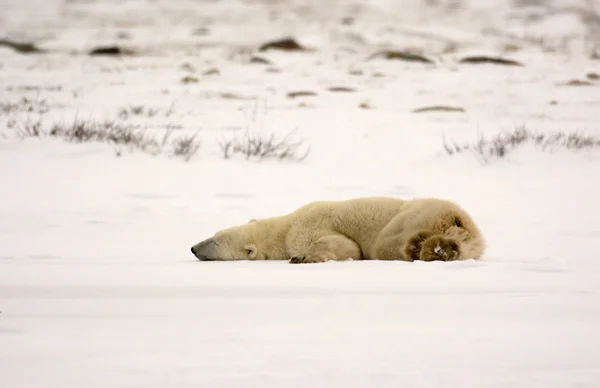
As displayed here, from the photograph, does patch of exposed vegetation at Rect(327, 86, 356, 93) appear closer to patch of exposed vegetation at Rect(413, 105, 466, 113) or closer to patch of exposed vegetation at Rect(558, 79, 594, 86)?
patch of exposed vegetation at Rect(413, 105, 466, 113)

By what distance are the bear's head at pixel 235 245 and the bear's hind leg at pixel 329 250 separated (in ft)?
1.71

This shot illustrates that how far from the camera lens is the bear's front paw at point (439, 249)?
5.13 meters

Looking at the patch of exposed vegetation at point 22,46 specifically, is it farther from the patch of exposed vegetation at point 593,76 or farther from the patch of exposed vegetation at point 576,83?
the patch of exposed vegetation at point 593,76

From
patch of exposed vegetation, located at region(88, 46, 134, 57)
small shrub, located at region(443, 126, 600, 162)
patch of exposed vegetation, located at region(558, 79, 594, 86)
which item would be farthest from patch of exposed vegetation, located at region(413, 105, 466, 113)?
patch of exposed vegetation, located at region(88, 46, 134, 57)

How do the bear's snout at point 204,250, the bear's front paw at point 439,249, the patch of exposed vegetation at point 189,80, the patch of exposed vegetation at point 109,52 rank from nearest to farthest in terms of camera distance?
the bear's front paw at point 439,249 < the bear's snout at point 204,250 < the patch of exposed vegetation at point 189,80 < the patch of exposed vegetation at point 109,52

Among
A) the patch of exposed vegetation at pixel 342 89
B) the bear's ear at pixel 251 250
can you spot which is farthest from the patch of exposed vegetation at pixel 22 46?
the bear's ear at pixel 251 250

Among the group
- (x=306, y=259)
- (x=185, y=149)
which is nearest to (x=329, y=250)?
(x=306, y=259)

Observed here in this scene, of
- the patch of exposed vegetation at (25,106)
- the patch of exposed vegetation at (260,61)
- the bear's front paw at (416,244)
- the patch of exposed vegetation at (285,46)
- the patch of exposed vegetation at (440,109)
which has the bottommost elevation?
the bear's front paw at (416,244)

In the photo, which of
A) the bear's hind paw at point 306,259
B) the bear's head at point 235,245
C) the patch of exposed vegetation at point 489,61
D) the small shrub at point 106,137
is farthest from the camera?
the patch of exposed vegetation at point 489,61

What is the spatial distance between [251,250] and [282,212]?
2057 mm

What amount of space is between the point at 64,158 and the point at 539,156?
612 centimetres

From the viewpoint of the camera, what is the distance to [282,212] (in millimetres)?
8172

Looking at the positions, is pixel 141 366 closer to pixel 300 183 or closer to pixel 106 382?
pixel 106 382

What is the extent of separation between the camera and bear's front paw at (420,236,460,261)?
513 centimetres
